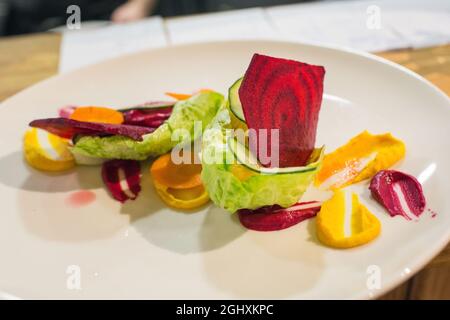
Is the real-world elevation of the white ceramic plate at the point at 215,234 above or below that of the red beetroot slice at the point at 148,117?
below

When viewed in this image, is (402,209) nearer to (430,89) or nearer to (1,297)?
(430,89)

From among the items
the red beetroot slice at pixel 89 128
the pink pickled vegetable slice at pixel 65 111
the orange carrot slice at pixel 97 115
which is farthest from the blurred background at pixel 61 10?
the red beetroot slice at pixel 89 128

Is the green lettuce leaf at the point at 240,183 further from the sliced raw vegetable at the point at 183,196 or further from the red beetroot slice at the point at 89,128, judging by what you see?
the red beetroot slice at the point at 89,128

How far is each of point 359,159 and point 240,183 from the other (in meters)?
0.27

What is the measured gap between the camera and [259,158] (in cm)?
77

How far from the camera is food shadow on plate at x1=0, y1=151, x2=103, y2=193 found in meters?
0.93

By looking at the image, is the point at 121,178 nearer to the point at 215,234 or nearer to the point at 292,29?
the point at 215,234

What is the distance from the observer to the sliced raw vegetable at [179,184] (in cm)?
84

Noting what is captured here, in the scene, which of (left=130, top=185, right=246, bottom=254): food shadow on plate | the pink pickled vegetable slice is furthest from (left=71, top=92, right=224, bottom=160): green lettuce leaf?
the pink pickled vegetable slice

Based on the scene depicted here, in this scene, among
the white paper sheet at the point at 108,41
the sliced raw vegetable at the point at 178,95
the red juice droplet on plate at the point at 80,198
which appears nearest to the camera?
the red juice droplet on plate at the point at 80,198

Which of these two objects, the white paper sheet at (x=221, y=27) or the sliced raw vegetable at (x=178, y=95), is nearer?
the sliced raw vegetable at (x=178, y=95)

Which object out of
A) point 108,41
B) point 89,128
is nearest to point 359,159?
point 89,128

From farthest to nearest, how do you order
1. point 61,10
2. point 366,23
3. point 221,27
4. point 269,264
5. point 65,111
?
1. point 61,10
2. point 221,27
3. point 366,23
4. point 65,111
5. point 269,264

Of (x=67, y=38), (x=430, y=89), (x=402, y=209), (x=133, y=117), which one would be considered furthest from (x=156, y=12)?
(x=402, y=209)
